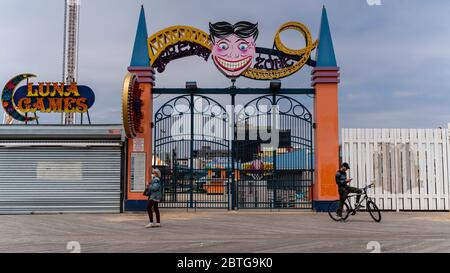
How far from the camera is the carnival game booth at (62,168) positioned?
16.5 meters

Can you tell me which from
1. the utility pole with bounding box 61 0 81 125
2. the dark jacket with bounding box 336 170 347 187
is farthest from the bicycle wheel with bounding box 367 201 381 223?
the utility pole with bounding box 61 0 81 125

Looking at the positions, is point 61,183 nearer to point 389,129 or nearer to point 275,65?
point 275,65

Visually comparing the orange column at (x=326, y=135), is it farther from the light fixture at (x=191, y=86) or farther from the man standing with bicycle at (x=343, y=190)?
the light fixture at (x=191, y=86)

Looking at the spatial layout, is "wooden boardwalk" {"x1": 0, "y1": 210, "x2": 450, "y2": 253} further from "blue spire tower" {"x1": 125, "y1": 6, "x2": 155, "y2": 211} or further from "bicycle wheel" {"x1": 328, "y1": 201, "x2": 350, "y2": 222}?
"blue spire tower" {"x1": 125, "y1": 6, "x2": 155, "y2": 211}

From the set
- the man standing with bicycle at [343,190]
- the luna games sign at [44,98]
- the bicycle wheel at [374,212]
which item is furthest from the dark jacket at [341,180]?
the luna games sign at [44,98]

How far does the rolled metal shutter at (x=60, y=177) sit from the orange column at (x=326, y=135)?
24.1 ft

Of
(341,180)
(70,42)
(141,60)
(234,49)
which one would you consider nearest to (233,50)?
(234,49)

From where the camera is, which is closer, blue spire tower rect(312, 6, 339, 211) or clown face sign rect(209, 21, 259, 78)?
blue spire tower rect(312, 6, 339, 211)

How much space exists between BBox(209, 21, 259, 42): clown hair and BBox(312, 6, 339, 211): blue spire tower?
2590 millimetres

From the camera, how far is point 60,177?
1662 cm

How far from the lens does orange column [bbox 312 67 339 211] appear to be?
54.1ft

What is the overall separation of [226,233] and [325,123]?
7.38m
